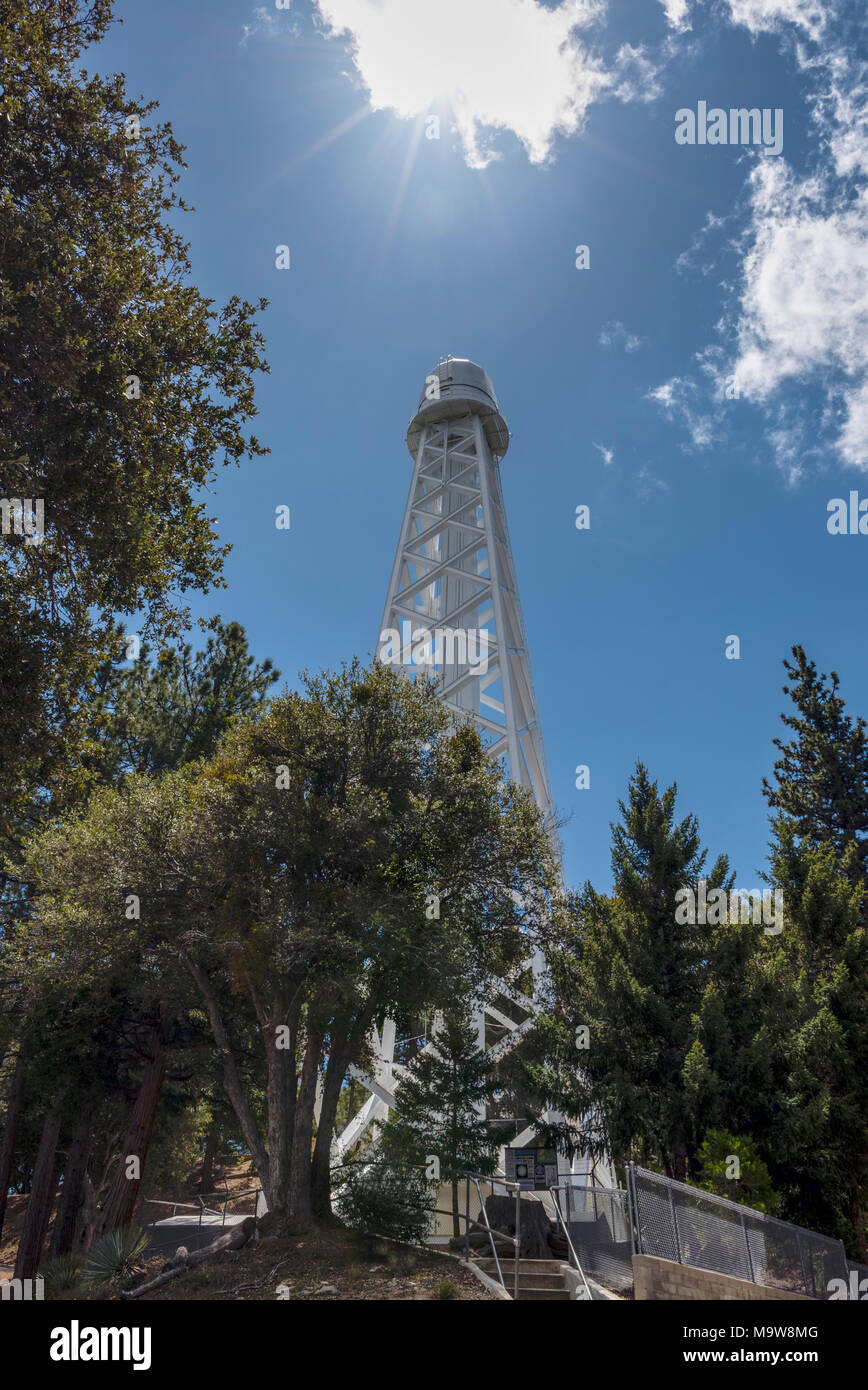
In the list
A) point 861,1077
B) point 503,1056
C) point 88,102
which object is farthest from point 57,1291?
point 88,102

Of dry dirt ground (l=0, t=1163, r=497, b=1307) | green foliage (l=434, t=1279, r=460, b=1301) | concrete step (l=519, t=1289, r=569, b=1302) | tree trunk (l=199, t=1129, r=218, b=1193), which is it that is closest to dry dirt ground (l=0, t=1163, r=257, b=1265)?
tree trunk (l=199, t=1129, r=218, b=1193)

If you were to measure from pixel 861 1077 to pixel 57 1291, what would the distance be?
14.5 meters

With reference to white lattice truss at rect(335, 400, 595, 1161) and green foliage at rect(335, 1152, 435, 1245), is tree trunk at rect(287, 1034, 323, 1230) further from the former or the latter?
white lattice truss at rect(335, 400, 595, 1161)

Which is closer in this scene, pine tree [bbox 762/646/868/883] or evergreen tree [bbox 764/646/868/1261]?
evergreen tree [bbox 764/646/868/1261]

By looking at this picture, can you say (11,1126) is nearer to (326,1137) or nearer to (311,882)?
(326,1137)

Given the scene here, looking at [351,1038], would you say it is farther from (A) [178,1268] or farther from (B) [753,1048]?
(B) [753,1048]

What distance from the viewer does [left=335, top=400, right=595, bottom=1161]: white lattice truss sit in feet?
72.1

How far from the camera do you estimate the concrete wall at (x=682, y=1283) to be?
31.3 feet

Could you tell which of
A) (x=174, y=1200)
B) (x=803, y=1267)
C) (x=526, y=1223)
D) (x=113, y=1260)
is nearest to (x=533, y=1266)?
(x=526, y=1223)

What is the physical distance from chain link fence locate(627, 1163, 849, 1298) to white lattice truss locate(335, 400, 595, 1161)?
7.40m

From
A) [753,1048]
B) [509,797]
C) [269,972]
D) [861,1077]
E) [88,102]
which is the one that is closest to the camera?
[88,102]

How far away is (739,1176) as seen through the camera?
1309 centimetres

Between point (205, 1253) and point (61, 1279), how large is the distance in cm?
305

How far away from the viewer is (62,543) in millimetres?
10828
